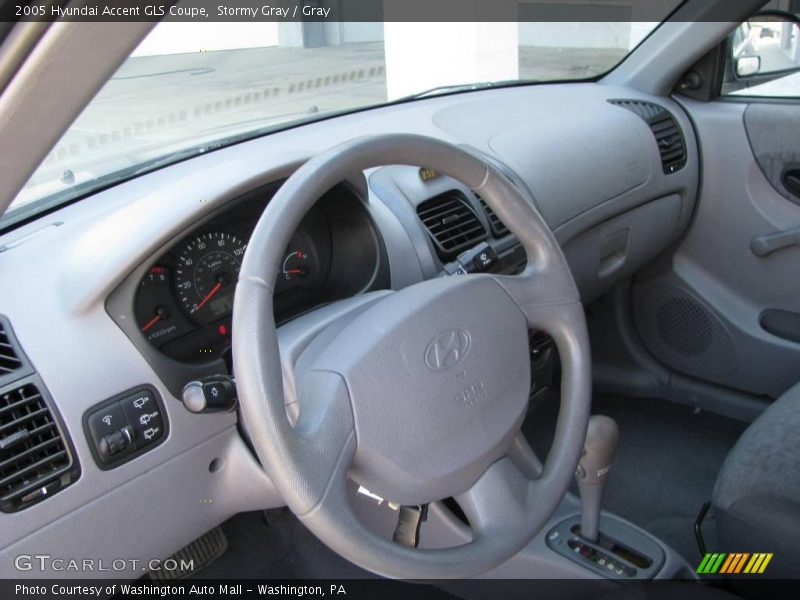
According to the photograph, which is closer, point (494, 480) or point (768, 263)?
point (494, 480)

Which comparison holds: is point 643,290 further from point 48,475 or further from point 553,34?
point 48,475

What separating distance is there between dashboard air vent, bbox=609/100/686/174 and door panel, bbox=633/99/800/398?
0.10 m

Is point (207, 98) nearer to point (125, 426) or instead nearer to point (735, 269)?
point (125, 426)

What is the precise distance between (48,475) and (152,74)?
0.97 m

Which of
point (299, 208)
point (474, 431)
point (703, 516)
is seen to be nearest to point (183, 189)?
point (299, 208)

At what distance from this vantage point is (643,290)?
9.86 feet

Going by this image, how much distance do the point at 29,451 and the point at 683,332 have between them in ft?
7.56

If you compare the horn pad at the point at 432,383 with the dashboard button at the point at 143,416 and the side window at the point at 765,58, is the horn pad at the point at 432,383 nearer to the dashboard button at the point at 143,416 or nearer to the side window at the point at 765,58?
the dashboard button at the point at 143,416

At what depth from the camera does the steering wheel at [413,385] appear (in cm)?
106

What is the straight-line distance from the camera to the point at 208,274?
1.56 metres

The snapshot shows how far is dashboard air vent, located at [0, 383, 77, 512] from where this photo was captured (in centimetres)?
122

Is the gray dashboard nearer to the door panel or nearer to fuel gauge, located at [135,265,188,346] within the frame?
fuel gauge, located at [135,265,188,346]

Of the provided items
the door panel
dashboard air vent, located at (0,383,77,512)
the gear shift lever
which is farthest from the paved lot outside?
the door panel

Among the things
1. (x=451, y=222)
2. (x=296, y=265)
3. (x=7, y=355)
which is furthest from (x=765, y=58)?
(x=7, y=355)
